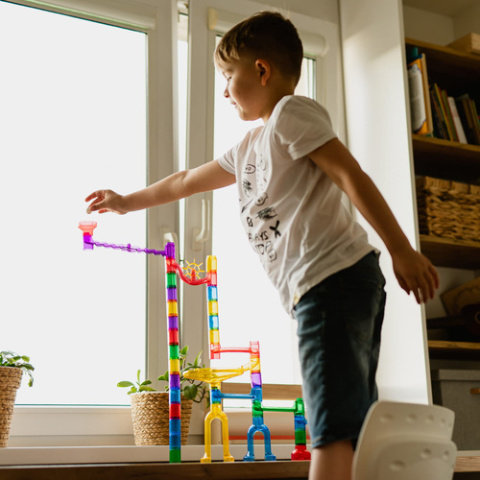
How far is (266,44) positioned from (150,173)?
0.98 metres

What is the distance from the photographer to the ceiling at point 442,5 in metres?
2.96

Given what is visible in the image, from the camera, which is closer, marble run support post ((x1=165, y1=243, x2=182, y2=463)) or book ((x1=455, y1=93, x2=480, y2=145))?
marble run support post ((x1=165, y1=243, x2=182, y2=463))

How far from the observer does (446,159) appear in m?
2.73

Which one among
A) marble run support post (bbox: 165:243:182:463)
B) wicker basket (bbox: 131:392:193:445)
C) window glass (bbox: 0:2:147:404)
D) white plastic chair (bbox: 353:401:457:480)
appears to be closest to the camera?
white plastic chair (bbox: 353:401:457:480)

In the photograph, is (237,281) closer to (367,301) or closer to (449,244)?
(449,244)

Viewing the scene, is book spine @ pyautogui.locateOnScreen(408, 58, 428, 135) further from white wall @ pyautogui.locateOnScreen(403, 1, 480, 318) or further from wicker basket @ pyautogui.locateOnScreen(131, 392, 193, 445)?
wicker basket @ pyautogui.locateOnScreen(131, 392, 193, 445)

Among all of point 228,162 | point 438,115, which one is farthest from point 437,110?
point 228,162

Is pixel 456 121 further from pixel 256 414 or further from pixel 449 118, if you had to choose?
pixel 256 414

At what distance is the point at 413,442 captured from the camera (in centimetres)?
107

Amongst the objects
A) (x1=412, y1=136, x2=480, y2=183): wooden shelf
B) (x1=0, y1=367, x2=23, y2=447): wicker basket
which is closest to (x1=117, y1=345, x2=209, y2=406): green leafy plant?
(x1=0, y1=367, x2=23, y2=447): wicker basket

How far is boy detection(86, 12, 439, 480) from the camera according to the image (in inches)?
47.1

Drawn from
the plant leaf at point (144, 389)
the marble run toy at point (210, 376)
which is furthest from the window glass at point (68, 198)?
the marble run toy at point (210, 376)

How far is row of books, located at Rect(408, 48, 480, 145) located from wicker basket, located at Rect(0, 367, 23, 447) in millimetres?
1550

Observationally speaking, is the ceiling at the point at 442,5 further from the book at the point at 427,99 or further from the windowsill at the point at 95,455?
the windowsill at the point at 95,455
